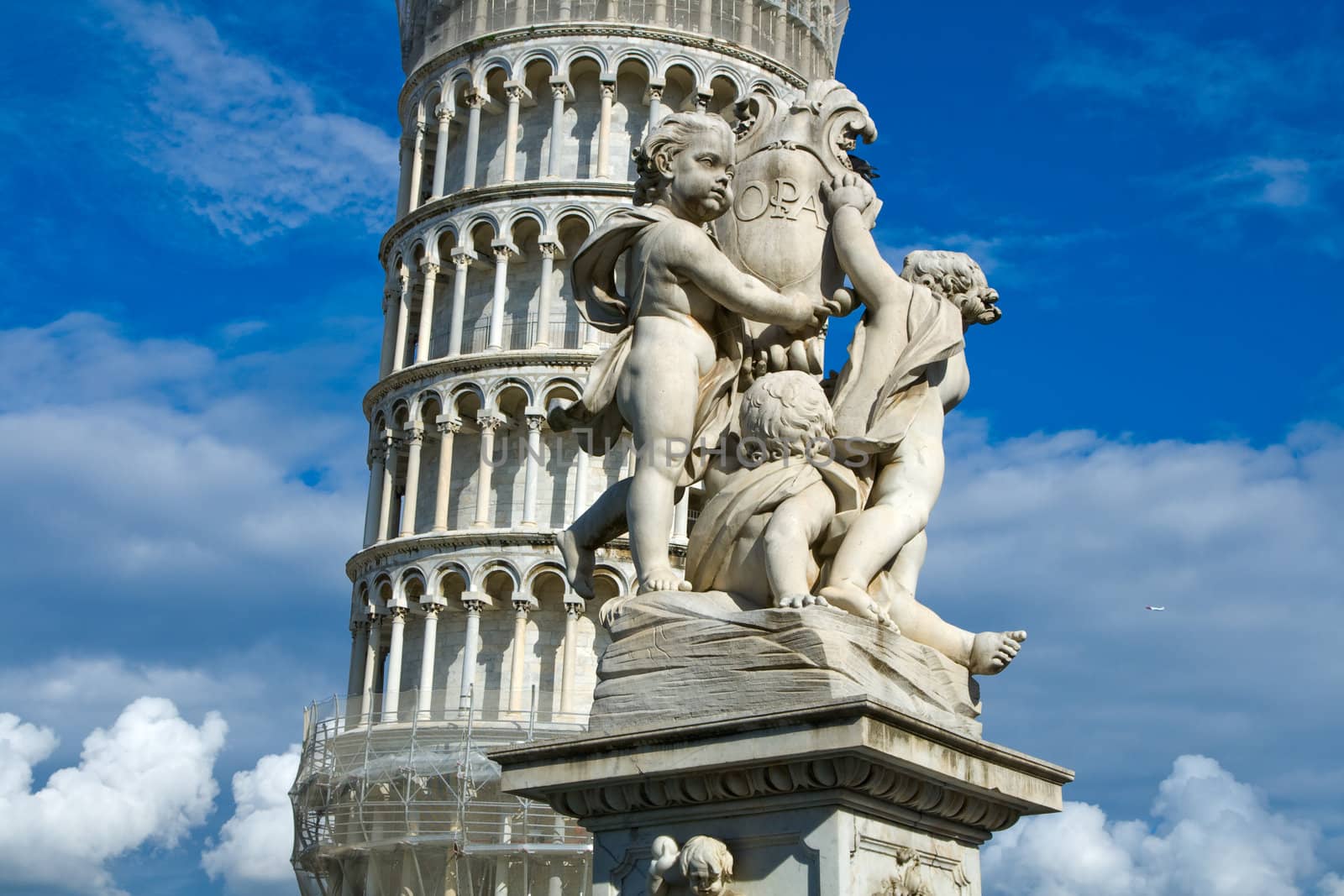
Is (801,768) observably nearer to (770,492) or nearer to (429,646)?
(770,492)

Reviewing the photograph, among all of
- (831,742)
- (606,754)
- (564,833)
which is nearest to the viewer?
(831,742)

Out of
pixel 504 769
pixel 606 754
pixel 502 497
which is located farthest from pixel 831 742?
pixel 502 497

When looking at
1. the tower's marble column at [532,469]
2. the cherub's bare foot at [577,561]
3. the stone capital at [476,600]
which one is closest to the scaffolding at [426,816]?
the stone capital at [476,600]

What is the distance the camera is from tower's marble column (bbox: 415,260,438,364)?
54344mm

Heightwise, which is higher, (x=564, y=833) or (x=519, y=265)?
(x=519, y=265)

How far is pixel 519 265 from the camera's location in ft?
177

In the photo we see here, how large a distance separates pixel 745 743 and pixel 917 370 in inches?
75.6

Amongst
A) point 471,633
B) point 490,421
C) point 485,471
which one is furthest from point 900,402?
point 485,471

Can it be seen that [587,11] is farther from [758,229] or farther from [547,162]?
[758,229]

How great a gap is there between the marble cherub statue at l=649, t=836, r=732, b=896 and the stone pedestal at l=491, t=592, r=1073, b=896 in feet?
0.13

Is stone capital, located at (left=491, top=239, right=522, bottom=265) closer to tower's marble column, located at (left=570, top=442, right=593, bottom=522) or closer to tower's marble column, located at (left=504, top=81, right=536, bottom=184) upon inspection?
tower's marble column, located at (left=504, top=81, right=536, bottom=184)

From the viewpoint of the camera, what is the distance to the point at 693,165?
7.76 meters

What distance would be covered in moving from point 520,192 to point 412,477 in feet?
28.2

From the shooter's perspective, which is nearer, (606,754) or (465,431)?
(606,754)
